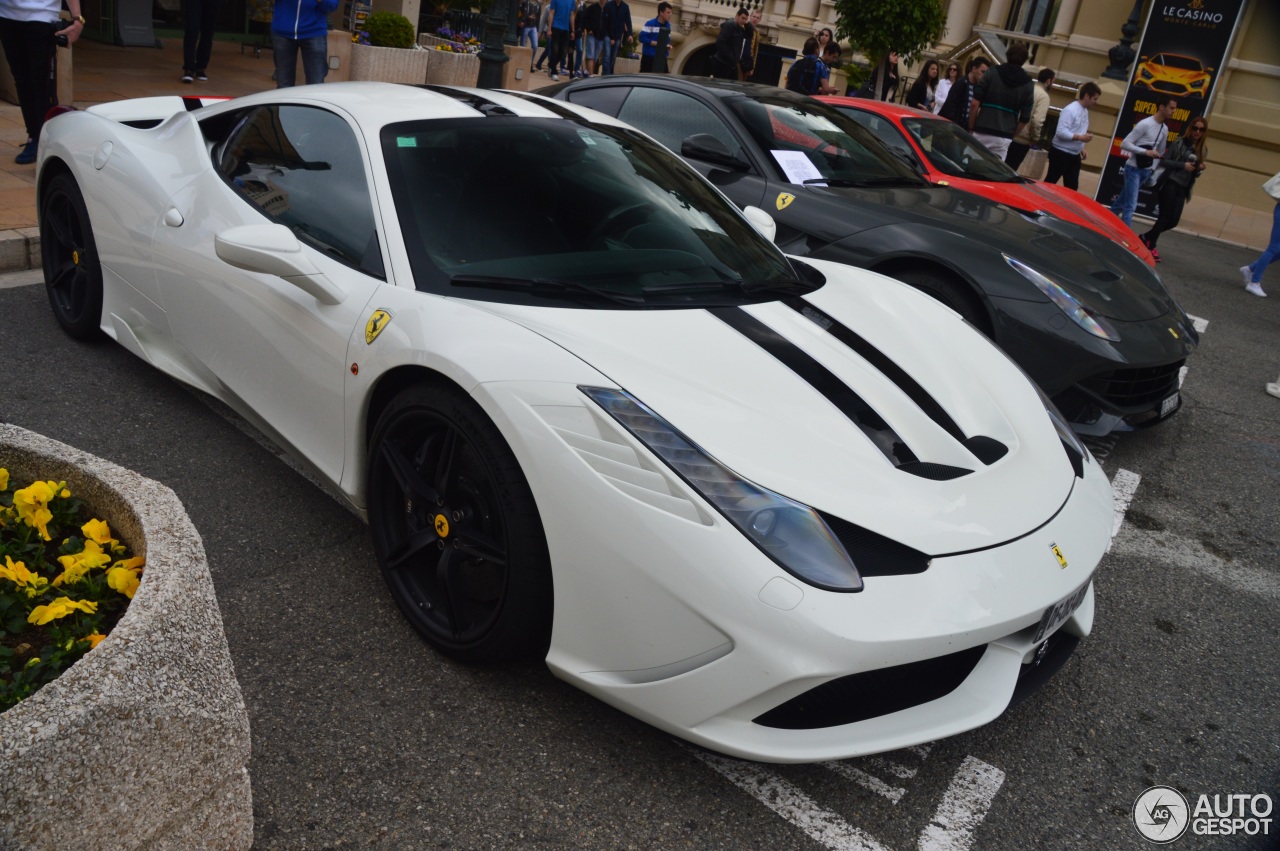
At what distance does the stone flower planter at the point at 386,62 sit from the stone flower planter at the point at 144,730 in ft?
36.4

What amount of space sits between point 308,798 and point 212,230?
2.02 m

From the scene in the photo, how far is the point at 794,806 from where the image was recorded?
2422mm

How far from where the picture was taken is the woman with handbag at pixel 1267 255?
9.19 m

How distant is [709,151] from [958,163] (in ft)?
8.74

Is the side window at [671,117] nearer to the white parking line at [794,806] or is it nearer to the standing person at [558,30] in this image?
the white parking line at [794,806]

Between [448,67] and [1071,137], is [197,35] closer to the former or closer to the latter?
[448,67]

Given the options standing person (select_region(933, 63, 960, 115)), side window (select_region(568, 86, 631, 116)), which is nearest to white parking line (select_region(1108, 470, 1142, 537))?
side window (select_region(568, 86, 631, 116))

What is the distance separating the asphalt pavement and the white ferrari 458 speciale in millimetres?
217

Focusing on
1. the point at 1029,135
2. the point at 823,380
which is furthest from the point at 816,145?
the point at 1029,135

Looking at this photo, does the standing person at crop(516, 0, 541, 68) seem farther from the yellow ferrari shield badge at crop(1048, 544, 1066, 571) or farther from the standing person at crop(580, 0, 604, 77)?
the yellow ferrari shield badge at crop(1048, 544, 1066, 571)

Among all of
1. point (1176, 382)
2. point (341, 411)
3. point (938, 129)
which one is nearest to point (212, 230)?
point (341, 411)

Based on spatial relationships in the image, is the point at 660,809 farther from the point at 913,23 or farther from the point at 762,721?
the point at 913,23

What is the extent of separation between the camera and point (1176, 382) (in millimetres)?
5086

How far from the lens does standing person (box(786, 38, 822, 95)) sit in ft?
43.0
